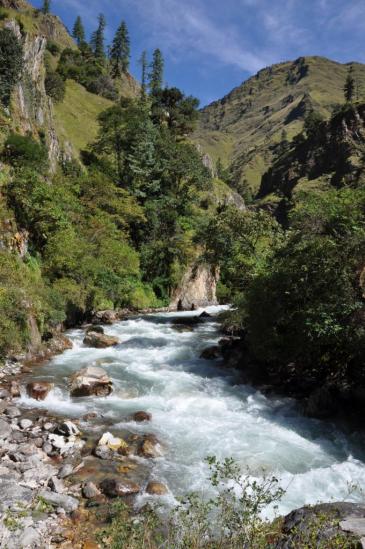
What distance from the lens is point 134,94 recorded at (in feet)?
350

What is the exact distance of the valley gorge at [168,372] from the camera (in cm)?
781

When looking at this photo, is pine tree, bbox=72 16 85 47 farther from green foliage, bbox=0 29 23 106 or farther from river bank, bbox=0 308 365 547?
river bank, bbox=0 308 365 547

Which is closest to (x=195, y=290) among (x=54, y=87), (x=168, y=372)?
(x=168, y=372)

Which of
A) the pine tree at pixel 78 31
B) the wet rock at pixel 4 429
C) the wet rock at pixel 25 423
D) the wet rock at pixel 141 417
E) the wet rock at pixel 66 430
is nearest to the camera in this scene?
the wet rock at pixel 4 429

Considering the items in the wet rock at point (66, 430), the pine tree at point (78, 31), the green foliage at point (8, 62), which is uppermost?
the pine tree at point (78, 31)

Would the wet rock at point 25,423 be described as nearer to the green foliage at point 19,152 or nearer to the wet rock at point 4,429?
the wet rock at point 4,429

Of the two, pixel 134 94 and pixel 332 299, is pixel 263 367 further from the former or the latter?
pixel 134 94

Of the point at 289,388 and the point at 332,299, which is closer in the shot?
the point at 332,299

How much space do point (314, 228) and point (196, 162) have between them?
34812mm

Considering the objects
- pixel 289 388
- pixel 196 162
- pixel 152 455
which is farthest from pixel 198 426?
pixel 196 162

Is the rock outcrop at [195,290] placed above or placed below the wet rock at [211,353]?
above

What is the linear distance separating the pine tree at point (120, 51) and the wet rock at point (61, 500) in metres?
112

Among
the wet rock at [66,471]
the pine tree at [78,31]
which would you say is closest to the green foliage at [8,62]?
the wet rock at [66,471]

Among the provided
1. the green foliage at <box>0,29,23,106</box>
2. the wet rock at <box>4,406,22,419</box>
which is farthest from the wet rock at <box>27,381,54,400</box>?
the green foliage at <box>0,29,23,106</box>
